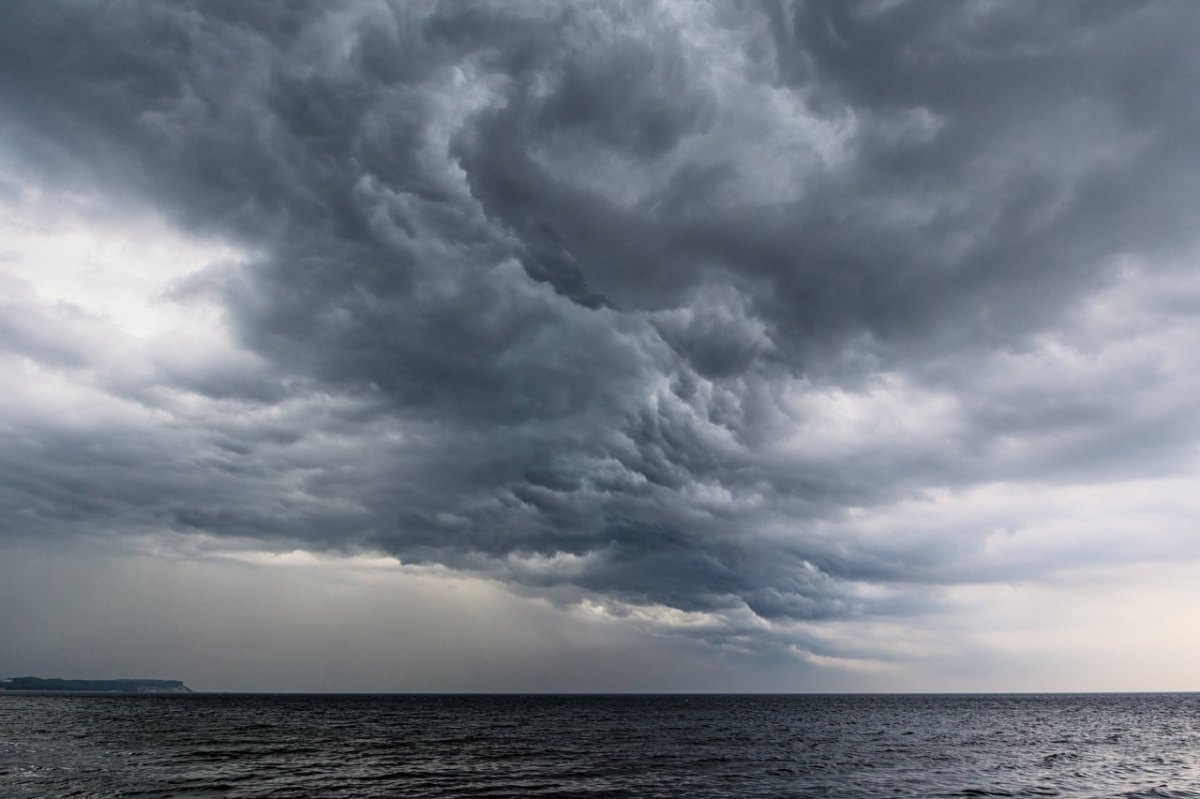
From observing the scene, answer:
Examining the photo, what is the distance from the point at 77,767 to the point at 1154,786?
8328 cm

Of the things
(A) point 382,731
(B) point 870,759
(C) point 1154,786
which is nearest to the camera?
(C) point 1154,786

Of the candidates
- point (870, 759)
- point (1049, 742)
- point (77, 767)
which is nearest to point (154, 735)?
point (77, 767)

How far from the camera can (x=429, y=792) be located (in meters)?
47.6

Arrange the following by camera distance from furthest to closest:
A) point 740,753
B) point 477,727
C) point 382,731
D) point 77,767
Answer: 1. point 477,727
2. point 382,731
3. point 740,753
4. point 77,767

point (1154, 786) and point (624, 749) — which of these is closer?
point (1154, 786)

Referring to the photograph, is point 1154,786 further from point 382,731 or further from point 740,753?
point 382,731

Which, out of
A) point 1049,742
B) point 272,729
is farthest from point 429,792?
point 1049,742

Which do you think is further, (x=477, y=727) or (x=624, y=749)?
(x=477, y=727)

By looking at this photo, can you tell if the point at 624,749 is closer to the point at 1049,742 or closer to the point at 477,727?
the point at 477,727

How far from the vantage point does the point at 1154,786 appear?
5062cm

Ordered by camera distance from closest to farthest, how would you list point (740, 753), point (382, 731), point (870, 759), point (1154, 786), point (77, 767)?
point (1154, 786)
point (77, 767)
point (870, 759)
point (740, 753)
point (382, 731)

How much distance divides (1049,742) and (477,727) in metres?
82.3

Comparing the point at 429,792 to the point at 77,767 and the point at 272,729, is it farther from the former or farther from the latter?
the point at 272,729

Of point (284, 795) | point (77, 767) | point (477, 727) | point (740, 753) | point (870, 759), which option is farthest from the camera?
point (477, 727)
